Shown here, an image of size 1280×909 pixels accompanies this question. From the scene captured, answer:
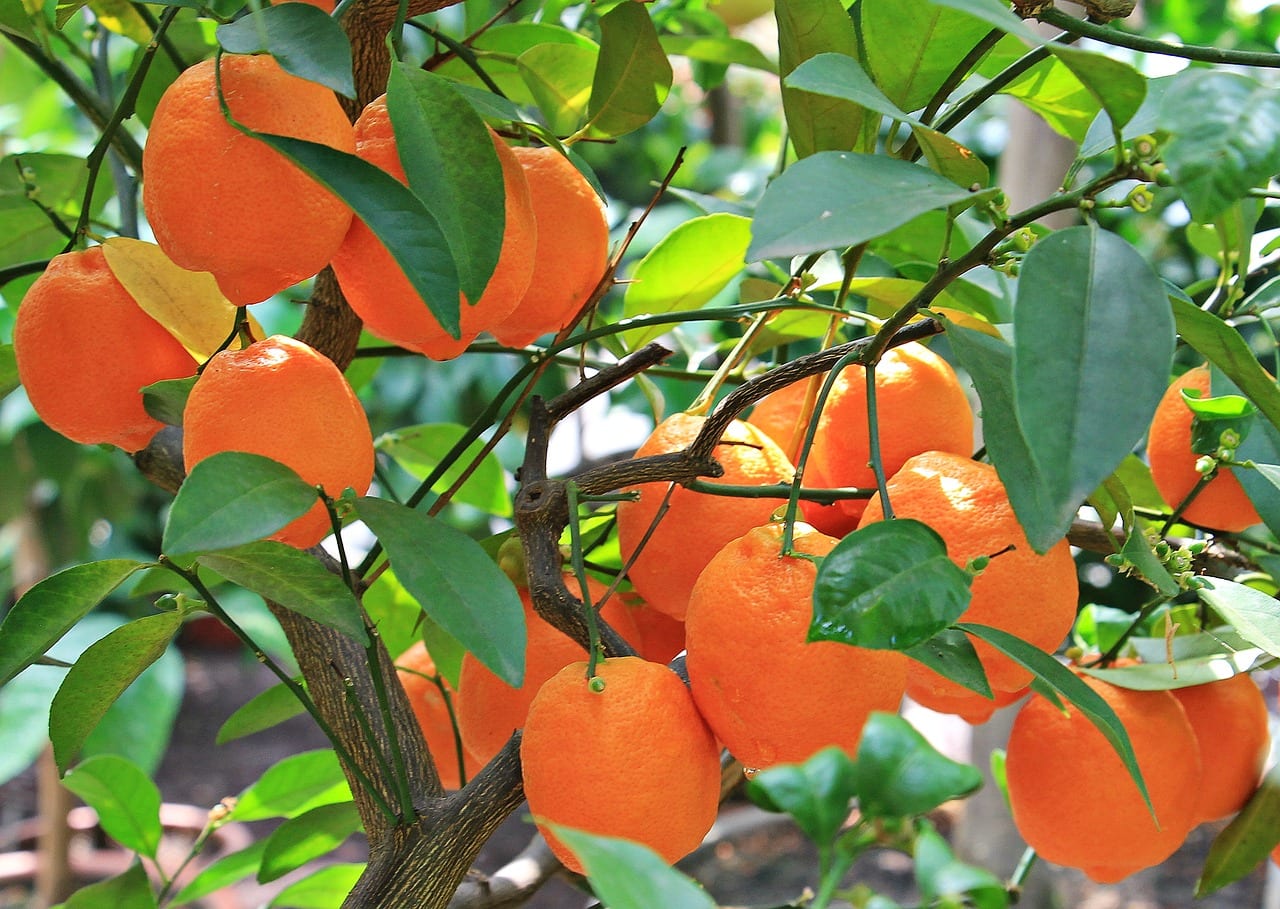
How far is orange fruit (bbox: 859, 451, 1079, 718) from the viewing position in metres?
0.38

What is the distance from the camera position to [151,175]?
362 millimetres

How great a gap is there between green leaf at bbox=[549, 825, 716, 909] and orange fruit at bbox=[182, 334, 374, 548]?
19cm

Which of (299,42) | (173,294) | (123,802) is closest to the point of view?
(299,42)

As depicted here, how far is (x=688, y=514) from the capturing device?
0.44m

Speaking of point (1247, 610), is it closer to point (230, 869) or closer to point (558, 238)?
point (558, 238)

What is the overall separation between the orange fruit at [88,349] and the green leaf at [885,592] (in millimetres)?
267

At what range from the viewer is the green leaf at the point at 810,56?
395 mm

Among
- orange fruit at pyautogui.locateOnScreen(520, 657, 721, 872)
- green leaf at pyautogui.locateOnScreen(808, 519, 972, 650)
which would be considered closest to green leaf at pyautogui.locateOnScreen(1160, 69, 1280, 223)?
green leaf at pyautogui.locateOnScreen(808, 519, 972, 650)

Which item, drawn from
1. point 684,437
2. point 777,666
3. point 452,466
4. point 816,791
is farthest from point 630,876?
point 452,466

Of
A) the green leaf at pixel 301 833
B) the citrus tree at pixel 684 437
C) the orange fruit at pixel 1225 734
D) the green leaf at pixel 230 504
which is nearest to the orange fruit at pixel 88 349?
the citrus tree at pixel 684 437

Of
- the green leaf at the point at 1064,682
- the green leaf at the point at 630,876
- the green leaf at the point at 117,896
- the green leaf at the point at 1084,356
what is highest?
the green leaf at the point at 1084,356

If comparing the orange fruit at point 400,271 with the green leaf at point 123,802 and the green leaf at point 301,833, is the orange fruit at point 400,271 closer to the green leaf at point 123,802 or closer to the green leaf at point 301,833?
the green leaf at point 301,833

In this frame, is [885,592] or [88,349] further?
[88,349]

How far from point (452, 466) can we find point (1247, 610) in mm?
423
